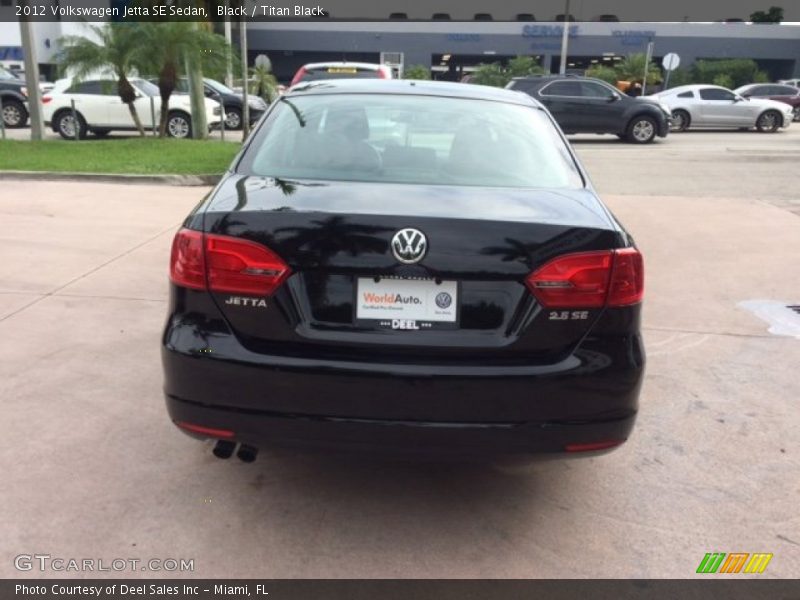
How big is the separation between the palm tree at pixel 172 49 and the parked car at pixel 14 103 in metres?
6.51

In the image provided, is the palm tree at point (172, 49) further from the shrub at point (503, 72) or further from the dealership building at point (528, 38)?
the dealership building at point (528, 38)

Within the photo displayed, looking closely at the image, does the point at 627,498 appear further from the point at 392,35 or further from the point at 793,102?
the point at 392,35

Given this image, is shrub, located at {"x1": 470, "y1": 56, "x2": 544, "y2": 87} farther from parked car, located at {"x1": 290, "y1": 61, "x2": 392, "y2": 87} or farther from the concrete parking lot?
the concrete parking lot

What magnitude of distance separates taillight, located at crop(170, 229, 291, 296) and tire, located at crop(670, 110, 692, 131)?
22.7 meters

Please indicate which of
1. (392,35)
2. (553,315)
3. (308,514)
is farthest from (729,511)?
(392,35)

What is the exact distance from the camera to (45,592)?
2.51 metres

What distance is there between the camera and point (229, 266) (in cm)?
254

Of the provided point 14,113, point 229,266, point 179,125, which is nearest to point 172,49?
point 179,125

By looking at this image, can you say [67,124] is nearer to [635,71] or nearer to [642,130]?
[642,130]

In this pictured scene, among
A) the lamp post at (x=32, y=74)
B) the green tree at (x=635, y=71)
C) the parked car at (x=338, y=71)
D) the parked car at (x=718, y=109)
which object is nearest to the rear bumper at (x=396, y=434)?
the parked car at (x=338, y=71)

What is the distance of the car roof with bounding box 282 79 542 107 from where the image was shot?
3.75m

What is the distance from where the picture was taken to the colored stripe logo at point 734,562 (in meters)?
2.72

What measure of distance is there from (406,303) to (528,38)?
58.2 m
